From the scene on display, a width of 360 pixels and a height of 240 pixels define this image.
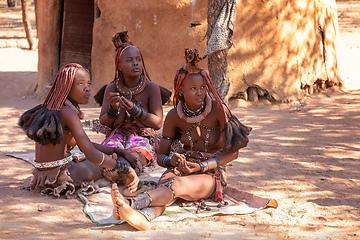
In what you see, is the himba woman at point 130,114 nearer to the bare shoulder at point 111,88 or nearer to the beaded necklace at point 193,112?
the bare shoulder at point 111,88

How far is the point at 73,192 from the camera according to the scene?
401 cm

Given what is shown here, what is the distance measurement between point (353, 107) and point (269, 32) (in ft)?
6.02

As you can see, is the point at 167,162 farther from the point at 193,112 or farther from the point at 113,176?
the point at 113,176

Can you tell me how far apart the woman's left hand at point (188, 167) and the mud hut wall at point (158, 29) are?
13.9 ft

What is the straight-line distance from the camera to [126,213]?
10.4ft

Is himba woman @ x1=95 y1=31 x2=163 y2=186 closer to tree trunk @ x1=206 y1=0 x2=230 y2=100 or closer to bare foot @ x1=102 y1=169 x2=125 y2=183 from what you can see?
bare foot @ x1=102 y1=169 x2=125 y2=183

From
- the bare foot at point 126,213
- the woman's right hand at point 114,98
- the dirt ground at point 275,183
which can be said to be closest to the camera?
the bare foot at point 126,213

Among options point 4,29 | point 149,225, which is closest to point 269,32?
point 149,225

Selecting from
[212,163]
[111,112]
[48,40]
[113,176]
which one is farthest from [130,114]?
[48,40]

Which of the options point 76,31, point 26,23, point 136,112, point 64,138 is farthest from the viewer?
point 26,23

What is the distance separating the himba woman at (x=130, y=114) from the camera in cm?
457

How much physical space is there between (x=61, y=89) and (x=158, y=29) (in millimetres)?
4385

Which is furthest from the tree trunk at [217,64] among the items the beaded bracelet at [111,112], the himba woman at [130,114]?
the beaded bracelet at [111,112]

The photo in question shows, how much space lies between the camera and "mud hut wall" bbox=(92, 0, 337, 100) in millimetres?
7660
